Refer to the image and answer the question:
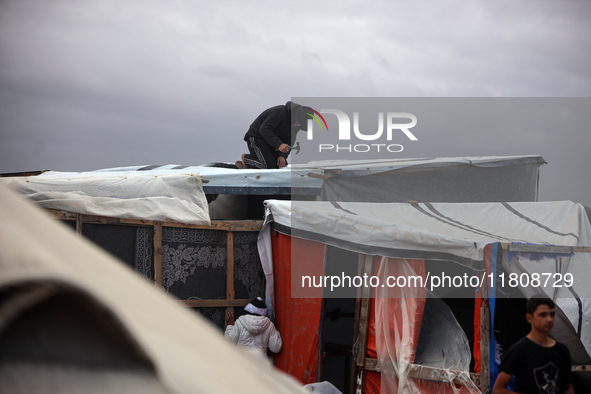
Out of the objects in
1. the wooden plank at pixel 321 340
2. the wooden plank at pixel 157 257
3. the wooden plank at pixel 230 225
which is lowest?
the wooden plank at pixel 321 340

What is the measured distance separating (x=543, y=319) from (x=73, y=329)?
3.69 meters

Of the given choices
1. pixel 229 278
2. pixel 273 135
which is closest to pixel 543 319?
pixel 229 278

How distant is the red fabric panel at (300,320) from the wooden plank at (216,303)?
2.59 ft

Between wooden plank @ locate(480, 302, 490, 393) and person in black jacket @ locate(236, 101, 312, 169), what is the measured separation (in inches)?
185

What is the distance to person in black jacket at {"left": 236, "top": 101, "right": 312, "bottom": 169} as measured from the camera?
905cm

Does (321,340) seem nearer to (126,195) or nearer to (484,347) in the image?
(484,347)

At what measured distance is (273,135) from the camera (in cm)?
905

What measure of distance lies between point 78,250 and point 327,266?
6.42 m

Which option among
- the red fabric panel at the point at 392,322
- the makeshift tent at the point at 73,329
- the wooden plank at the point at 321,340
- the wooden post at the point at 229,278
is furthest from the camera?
the wooden post at the point at 229,278

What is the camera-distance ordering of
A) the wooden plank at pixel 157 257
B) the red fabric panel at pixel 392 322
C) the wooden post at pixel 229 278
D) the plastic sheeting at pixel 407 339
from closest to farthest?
1. the plastic sheeting at pixel 407 339
2. the red fabric panel at pixel 392 322
3. the wooden plank at pixel 157 257
4. the wooden post at pixel 229 278

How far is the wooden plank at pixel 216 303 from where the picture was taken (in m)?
7.28

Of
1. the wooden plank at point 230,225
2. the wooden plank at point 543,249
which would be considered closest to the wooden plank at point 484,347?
the wooden plank at point 543,249

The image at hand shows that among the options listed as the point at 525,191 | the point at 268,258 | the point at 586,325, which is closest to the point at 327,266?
the point at 268,258

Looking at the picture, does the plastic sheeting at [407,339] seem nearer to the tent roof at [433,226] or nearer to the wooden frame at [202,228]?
the tent roof at [433,226]
